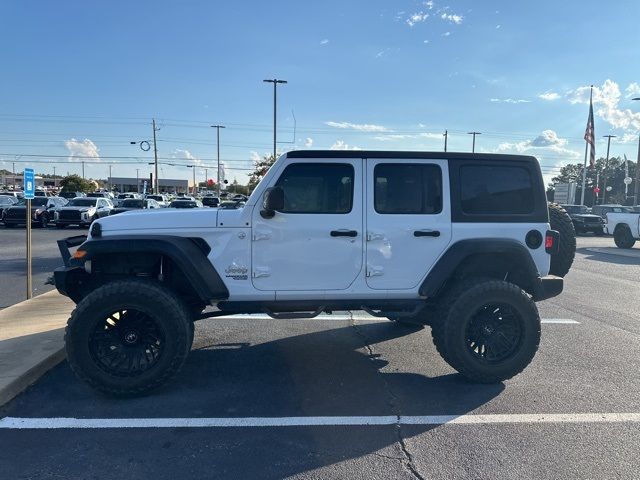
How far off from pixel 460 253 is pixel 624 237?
1741 cm

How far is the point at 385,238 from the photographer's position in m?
4.62

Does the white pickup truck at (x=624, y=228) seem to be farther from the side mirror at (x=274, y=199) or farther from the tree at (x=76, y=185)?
the tree at (x=76, y=185)

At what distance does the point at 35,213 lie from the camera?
24.8 meters

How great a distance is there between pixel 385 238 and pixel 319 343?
2.02 meters

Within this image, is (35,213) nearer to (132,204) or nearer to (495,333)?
(132,204)

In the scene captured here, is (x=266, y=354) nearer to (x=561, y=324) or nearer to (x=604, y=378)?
(x=604, y=378)

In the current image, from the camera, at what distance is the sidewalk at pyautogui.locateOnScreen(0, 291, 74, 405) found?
4473mm

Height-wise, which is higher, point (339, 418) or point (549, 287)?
point (549, 287)

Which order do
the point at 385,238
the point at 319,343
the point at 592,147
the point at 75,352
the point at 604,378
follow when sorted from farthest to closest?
the point at 592,147 < the point at 319,343 < the point at 604,378 < the point at 385,238 < the point at 75,352

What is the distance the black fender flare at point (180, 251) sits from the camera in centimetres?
429

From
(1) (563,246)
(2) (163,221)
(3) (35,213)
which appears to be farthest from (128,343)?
(3) (35,213)

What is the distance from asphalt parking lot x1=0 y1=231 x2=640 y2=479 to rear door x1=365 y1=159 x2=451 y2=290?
1.09 meters

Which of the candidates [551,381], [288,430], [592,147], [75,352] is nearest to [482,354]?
[551,381]

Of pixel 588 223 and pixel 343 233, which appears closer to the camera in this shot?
pixel 343 233
